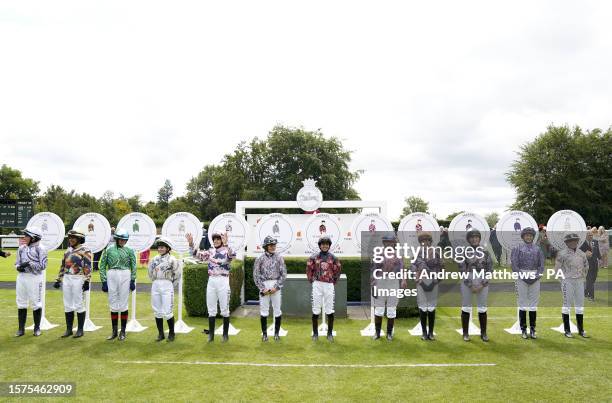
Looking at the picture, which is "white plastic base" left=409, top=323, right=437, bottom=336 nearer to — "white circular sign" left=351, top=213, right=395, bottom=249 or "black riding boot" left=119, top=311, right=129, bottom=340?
"white circular sign" left=351, top=213, right=395, bottom=249

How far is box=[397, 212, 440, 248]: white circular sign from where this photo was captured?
10.1 m

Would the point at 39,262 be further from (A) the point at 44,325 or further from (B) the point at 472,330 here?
(B) the point at 472,330

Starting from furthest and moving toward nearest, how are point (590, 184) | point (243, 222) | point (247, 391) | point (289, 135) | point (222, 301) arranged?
point (289, 135)
point (590, 184)
point (243, 222)
point (222, 301)
point (247, 391)

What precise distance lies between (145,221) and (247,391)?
5.42 metres

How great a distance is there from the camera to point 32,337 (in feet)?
28.2

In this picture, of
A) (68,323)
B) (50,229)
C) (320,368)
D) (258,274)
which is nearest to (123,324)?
(68,323)

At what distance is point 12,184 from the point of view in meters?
61.5

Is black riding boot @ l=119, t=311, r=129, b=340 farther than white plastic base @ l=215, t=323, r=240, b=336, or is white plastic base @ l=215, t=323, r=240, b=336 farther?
white plastic base @ l=215, t=323, r=240, b=336

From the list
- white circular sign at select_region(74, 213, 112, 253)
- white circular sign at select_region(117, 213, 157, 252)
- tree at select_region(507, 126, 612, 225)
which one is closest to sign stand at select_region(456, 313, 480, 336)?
white circular sign at select_region(117, 213, 157, 252)

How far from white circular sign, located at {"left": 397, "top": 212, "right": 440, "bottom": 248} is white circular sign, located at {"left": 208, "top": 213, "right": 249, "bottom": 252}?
3597 mm

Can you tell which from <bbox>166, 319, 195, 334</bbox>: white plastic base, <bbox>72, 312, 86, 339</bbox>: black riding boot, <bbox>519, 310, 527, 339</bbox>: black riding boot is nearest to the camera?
<bbox>72, 312, 86, 339</bbox>: black riding boot

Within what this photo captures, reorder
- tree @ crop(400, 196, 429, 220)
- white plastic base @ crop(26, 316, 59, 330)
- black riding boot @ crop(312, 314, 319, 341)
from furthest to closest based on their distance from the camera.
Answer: tree @ crop(400, 196, 429, 220)
white plastic base @ crop(26, 316, 59, 330)
black riding boot @ crop(312, 314, 319, 341)

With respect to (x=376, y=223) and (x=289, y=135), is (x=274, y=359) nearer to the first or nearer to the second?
(x=376, y=223)

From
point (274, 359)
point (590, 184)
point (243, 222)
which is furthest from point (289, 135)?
point (274, 359)
